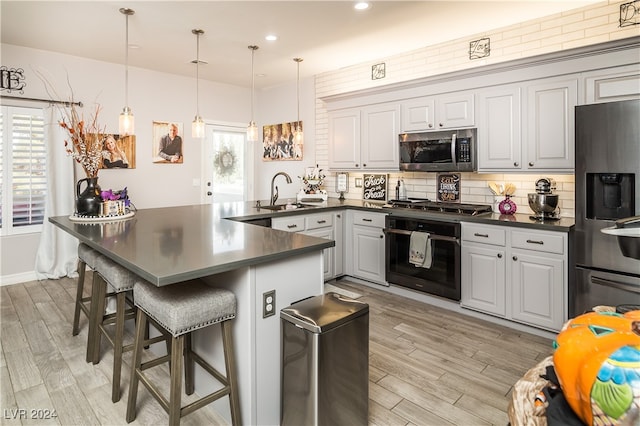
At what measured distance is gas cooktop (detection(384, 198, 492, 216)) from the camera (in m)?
3.65

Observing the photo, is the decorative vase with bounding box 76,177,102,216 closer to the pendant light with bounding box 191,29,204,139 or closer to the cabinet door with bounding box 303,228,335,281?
the pendant light with bounding box 191,29,204,139

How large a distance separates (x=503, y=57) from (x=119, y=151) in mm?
4792

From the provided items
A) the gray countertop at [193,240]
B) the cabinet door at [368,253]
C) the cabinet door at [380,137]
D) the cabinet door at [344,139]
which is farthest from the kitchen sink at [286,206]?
the cabinet door at [380,137]

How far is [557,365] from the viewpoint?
59 cm

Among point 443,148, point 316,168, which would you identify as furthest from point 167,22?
point 443,148

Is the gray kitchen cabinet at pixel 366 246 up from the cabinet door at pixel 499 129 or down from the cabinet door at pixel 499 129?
down

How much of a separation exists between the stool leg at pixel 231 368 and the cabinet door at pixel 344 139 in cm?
330

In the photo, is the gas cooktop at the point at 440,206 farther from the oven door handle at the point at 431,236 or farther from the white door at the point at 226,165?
the white door at the point at 226,165

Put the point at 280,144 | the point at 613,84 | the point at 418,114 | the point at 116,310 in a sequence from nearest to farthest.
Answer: the point at 116,310, the point at 613,84, the point at 418,114, the point at 280,144

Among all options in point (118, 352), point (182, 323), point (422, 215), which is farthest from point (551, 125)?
point (118, 352)

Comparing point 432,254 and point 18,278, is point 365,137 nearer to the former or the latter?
point 432,254

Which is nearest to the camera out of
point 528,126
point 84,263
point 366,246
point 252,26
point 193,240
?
point 193,240

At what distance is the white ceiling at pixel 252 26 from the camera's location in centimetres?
333

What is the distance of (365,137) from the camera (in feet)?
15.4
